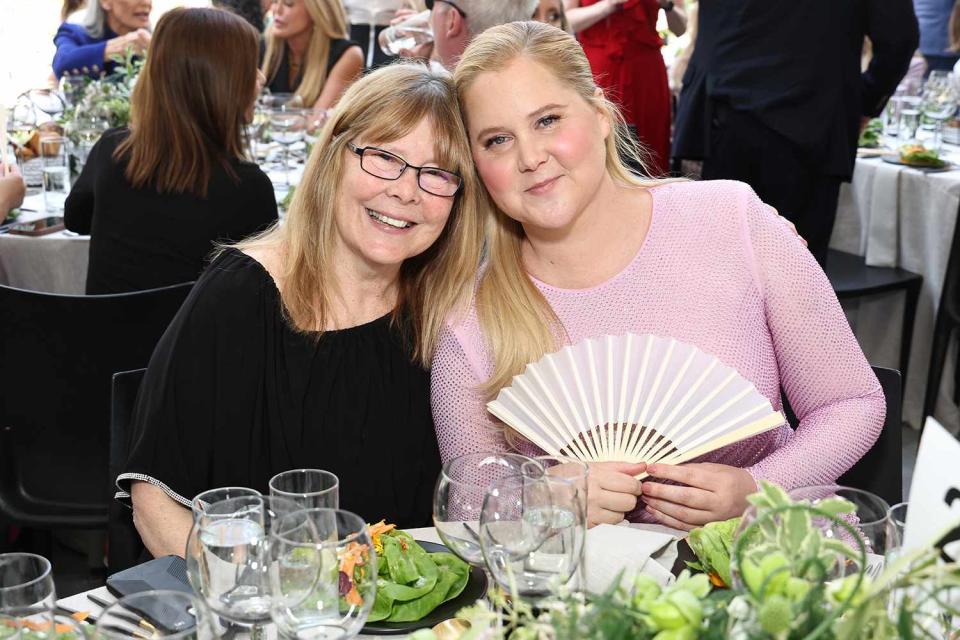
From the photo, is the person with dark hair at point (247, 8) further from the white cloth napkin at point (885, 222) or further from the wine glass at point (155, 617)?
the wine glass at point (155, 617)

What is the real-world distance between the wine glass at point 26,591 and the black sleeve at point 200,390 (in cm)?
64

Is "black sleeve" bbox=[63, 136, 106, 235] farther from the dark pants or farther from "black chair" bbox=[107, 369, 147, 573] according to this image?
the dark pants

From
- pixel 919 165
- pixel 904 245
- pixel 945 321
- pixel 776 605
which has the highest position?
pixel 776 605

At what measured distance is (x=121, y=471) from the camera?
1897mm

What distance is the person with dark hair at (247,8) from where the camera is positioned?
5.94m

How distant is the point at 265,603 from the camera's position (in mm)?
1190

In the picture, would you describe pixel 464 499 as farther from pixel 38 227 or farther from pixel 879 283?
pixel 879 283

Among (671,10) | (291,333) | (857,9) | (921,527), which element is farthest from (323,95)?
(921,527)

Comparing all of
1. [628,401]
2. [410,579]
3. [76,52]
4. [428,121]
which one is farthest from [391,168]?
[76,52]

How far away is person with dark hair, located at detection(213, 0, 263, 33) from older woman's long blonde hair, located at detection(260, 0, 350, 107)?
2.19 feet

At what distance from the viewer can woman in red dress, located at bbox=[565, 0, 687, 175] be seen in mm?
4629

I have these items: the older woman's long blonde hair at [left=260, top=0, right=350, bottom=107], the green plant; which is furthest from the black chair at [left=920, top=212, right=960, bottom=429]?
the green plant

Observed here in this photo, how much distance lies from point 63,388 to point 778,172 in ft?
8.19

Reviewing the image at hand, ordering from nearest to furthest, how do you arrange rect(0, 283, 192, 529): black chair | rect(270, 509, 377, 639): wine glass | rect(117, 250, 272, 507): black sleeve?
rect(270, 509, 377, 639): wine glass < rect(117, 250, 272, 507): black sleeve < rect(0, 283, 192, 529): black chair
